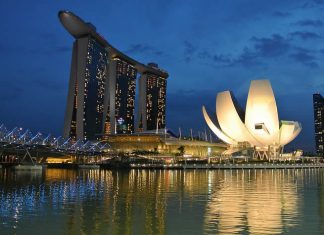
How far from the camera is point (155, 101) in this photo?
451 ft

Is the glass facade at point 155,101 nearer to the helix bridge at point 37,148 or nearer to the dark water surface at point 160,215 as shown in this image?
the helix bridge at point 37,148

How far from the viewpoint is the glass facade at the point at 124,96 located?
115 m

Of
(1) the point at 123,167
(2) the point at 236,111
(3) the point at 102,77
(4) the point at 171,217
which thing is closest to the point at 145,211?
→ (4) the point at 171,217

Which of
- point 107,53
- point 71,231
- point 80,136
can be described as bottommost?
point 71,231

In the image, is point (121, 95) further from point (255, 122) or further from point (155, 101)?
point (255, 122)

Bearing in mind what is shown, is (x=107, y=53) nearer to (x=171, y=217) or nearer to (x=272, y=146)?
(x=272, y=146)

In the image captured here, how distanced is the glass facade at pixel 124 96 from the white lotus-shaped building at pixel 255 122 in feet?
145

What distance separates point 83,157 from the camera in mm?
83688

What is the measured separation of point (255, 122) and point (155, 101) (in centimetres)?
7295

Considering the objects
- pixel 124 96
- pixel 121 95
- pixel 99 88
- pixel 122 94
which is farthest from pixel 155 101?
pixel 99 88

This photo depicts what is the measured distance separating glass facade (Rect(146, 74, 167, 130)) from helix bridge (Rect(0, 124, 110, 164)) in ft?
136

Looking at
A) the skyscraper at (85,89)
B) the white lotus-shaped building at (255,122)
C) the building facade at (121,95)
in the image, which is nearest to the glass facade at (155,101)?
the building facade at (121,95)

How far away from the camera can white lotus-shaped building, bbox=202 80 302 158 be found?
6369 centimetres

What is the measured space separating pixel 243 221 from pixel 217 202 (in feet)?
13.1
